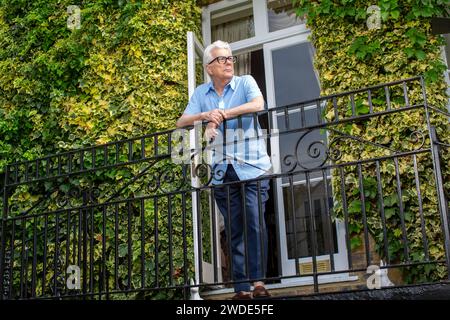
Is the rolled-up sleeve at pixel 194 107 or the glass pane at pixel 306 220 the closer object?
the rolled-up sleeve at pixel 194 107

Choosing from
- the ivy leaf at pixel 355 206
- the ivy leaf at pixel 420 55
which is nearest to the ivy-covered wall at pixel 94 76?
the ivy leaf at pixel 355 206

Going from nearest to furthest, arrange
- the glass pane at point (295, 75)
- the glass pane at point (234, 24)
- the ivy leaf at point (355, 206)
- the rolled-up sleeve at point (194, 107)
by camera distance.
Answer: the rolled-up sleeve at point (194, 107), the ivy leaf at point (355, 206), the glass pane at point (295, 75), the glass pane at point (234, 24)

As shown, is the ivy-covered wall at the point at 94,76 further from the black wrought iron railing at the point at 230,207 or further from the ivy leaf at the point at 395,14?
the ivy leaf at the point at 395,14

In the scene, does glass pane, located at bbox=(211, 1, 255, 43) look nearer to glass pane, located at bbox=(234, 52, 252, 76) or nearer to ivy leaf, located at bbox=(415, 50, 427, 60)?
glass pane, located at bbox=(234, 52, 252, 76)

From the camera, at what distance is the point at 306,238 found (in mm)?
6398

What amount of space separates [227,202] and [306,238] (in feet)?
6.34

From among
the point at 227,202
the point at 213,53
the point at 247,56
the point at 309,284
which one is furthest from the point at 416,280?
the point at 247,56

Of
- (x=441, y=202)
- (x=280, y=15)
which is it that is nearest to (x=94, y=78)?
(x=280, y=15)

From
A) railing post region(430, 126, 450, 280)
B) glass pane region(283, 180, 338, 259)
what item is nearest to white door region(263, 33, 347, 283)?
glass pane region(283, 180, 338, 259)

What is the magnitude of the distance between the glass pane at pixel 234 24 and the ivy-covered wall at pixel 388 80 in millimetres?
987

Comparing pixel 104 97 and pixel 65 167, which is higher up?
pixel 104 97

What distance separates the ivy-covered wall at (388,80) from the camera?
5.62 m

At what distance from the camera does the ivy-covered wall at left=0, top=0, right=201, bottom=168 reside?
274 inches
